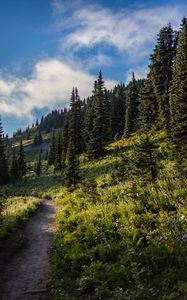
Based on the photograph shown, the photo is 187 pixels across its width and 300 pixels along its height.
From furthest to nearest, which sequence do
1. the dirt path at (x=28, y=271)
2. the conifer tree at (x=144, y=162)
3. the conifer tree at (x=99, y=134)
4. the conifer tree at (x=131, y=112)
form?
1. the conifer tree at (x=131, y=112)
2. the conifer tree at (x=99, y=134)
3. the conifer tree at (x=144, y=162)
4. the dirt path at (x=28, y=271)

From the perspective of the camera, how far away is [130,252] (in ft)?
28.5

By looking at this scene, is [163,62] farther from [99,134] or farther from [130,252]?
[130,252]

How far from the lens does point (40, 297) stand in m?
8.25

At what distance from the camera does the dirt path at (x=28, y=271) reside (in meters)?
8.54

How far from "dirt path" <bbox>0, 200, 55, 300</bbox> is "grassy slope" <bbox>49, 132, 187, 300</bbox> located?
480mm

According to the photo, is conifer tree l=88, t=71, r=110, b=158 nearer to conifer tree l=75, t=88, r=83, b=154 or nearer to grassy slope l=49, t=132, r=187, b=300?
conifer tree l=75, t=88, r=83, b=154

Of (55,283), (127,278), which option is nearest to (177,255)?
(127,278)

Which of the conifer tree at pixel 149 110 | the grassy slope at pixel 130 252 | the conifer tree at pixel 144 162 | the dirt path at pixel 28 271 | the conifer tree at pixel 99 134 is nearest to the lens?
the grassy slope at pixel 130 252

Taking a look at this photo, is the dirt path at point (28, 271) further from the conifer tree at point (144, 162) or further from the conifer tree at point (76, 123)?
the conifer tree at point (76, 123)

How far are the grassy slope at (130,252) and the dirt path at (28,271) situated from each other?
1.57 feet

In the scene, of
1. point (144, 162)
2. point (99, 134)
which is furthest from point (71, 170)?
point (99, 134)

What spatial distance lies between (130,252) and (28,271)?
12.0 ft

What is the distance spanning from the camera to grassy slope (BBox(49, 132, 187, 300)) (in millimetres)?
7203

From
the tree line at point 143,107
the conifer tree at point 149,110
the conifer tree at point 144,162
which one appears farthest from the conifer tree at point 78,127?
the conifer tree at point 144,162
